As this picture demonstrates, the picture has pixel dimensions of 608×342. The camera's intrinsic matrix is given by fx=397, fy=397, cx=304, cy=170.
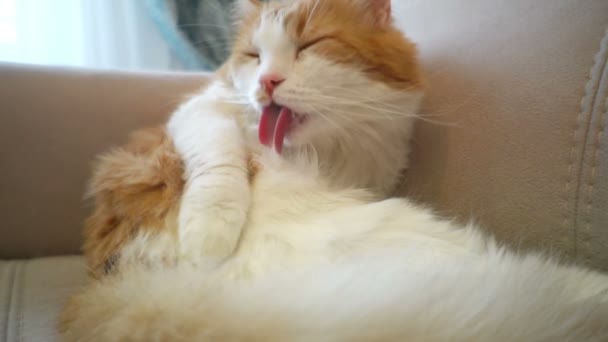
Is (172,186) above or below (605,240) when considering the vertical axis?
below

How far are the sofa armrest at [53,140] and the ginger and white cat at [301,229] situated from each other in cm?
22

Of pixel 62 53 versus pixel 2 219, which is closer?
pixel 2 219

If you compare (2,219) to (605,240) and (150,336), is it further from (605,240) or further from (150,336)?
(605,240)

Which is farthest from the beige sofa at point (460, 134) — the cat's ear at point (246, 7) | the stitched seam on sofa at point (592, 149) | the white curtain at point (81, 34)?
the white curtain at point (81, 34)

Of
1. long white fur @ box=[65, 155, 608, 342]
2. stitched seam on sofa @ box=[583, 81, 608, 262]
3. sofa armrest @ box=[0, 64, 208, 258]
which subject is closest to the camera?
long white fur @ box=[65, 155, 608, 342]

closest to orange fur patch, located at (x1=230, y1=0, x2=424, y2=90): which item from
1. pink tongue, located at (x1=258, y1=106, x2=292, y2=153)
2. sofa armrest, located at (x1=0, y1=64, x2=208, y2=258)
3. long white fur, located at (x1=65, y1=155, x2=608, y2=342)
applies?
pink tongue, located at (x1=258, y1=106, x2=292, y2=153)

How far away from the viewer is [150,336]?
0.38 m

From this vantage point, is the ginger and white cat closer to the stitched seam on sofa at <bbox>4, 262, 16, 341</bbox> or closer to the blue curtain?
the stitched seam on sofa at <bbox>4, 262, 16, 341</bbox>

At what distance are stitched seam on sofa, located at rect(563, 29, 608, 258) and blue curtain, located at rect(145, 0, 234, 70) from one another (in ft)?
3.96

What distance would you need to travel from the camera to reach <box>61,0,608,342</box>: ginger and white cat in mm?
357

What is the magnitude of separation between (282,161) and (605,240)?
1.47 ft

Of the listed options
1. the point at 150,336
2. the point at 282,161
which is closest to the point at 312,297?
the point at 150,336

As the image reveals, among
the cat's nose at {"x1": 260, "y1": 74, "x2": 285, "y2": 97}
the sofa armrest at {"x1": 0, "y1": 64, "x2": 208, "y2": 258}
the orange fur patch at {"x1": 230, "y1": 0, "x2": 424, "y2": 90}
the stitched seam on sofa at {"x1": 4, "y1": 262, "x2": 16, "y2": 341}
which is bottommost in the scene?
the stitched seam on sofa at {"x1": 4, "y1": 262, "x2": 16, "y2": 341}

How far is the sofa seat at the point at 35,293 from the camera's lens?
0.65 meters
